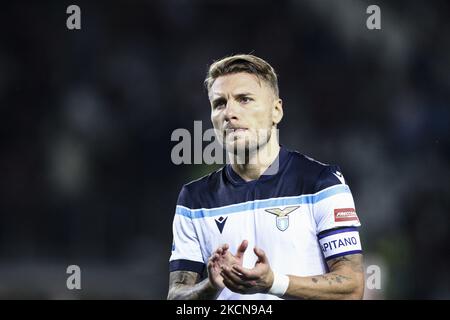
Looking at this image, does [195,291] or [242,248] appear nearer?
[242,248]

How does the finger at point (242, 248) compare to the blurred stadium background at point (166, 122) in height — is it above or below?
below

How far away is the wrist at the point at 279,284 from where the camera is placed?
3758mm

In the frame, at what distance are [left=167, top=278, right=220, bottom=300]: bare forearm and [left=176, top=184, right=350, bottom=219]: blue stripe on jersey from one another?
43 cm

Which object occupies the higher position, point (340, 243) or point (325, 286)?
point (340, 243)

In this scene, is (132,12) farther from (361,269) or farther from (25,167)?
(361,269)

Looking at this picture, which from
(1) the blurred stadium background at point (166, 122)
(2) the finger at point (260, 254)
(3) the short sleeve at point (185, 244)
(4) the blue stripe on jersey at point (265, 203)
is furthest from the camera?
(1) the blurred stadium background at point (166, 122)

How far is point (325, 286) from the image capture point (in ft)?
12.7

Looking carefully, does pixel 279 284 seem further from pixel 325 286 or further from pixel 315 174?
pixel 315 174

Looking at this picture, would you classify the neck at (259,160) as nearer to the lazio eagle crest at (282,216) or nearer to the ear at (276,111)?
the ear at (276,111)

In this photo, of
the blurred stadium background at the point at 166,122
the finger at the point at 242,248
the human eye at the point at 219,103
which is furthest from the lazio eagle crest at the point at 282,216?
A: the blurred stadium background at the point at 166,122

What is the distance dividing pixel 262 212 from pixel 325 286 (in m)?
0.57

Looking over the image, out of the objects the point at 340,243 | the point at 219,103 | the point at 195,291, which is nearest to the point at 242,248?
Answer: the point at 195,291

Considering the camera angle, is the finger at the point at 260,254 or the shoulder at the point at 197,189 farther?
the shoulder at the point at 197,189

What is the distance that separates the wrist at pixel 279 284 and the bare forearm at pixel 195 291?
12.1 inches
